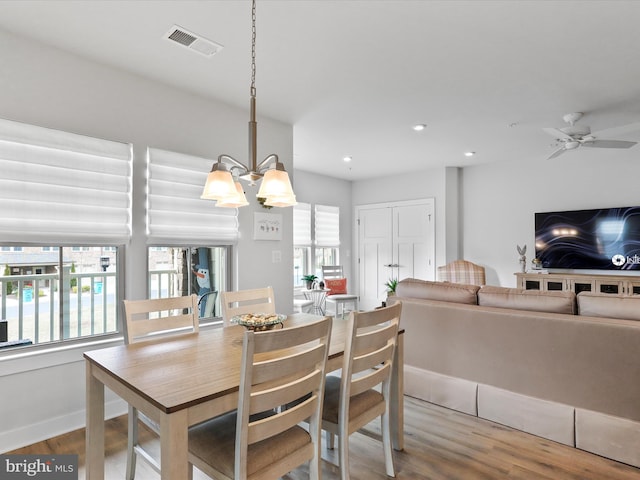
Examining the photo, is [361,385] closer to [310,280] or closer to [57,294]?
[57,294]

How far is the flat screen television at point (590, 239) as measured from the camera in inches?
184

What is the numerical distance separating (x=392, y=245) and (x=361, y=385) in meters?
5.22

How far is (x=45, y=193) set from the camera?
246 centimetres

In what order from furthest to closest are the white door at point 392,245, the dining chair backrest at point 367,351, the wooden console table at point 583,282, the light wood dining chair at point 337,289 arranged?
the white door at point 392,245
the light wood dining chair at point 337,289
the wooden console table at point 583,282
the dining chair backrest at point 367,351

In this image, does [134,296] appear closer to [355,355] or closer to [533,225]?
[355,355]

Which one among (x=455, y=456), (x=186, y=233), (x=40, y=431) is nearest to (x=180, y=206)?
(x=186, y=233)

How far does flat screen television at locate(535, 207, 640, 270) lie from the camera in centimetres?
468

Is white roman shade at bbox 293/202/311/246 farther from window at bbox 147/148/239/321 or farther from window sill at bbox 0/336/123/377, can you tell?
window sill at bbox 0/336/123/377

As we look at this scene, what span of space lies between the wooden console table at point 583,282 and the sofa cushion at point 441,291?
7.88ft

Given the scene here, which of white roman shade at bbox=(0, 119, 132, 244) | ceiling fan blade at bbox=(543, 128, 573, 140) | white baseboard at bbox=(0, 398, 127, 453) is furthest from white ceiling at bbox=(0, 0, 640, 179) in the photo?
white baseboard at bbox=(0, 398, 127, 453)

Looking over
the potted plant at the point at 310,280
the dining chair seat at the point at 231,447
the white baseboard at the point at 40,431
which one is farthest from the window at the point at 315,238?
the dining chair seat at the point at 231,447

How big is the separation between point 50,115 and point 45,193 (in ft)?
1.74

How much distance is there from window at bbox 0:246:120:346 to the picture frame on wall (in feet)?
4.18
